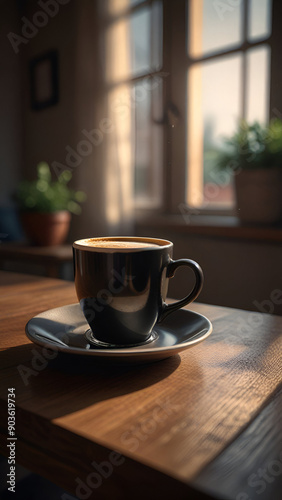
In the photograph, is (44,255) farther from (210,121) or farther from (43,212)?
(210,121)

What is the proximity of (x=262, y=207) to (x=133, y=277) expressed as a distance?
157cm

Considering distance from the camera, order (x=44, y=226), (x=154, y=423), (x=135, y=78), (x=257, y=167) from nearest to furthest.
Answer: (x=154, y=423)
(x=257, y=167)
(x=44, y=226)
(x=135, y=78)

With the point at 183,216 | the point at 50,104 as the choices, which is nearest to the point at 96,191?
the point at 183,216

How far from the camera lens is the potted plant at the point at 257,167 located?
186 cm

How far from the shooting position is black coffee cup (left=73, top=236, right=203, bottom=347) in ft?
1.67

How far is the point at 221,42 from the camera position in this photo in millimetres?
2223

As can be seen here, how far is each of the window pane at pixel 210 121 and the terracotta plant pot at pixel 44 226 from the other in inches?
31.5

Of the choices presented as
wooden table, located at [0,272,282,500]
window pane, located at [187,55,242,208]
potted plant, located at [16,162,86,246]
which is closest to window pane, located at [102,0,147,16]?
window pane, located at [187,55,242,208]

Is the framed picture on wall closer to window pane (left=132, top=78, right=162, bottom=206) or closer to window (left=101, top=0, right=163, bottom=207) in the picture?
window (left=101, top=0, right=163, bottom=207)

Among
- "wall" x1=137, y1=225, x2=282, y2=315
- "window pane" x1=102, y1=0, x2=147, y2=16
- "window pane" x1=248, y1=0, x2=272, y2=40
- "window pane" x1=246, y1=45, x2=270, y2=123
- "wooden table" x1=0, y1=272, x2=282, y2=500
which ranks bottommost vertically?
"wall" x1=137, y1=225, x2=282, y2=315

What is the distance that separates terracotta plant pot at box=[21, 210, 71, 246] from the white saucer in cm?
183

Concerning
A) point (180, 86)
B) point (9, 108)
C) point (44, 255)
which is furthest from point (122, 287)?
point (9, 108)

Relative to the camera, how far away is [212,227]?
2.07m

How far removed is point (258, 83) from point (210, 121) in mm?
356
